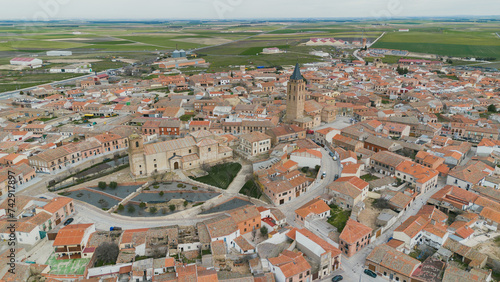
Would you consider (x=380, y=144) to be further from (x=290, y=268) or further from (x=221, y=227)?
(x=290, y=268)

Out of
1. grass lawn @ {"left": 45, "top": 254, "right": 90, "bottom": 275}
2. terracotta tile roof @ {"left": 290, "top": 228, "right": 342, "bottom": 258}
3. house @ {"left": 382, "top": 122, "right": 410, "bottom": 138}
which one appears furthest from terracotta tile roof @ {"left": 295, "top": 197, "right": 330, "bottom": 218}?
house @ {"left": 382, "top": 122, "right": 410, "bottom": 138}

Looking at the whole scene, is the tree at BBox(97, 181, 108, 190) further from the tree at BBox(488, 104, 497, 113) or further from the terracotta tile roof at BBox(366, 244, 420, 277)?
the tree at BBox(488, 104, 497, 113)

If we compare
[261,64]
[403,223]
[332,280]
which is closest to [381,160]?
[403,223]

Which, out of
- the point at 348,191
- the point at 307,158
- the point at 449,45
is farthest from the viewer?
the point at 449,45

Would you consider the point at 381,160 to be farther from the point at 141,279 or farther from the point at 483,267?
the point at 141,279

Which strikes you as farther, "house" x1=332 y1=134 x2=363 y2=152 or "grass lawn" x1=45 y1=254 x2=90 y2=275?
"house" x1=332 y1=134 x2=363 y2=152

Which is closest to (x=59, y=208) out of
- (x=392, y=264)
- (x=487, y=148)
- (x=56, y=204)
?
(x=56, y=204)
